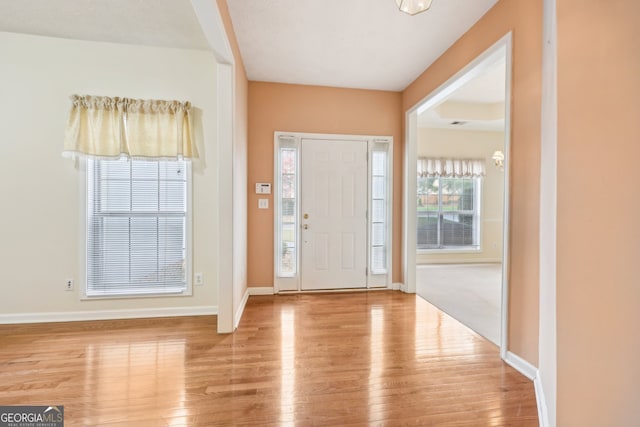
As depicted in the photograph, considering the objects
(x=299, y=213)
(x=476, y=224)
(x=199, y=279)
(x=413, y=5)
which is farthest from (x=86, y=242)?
(x=476, y=224)

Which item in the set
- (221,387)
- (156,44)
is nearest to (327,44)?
(156,44)

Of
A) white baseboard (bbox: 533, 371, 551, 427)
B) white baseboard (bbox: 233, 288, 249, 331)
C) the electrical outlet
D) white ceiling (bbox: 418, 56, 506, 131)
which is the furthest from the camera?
white ceiling (bbox: 418, 56, 506, 131)

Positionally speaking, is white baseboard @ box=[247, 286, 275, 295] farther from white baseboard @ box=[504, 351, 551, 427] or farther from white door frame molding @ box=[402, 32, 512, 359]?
white baseboard @ box=[504, 351, 551, 427]

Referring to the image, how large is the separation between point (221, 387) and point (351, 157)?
306 centimetres

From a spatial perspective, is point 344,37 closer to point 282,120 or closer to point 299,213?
point 282,120

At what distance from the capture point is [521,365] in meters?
1.99

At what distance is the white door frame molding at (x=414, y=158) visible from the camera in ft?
7.01

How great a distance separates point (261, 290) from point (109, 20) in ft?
10.8

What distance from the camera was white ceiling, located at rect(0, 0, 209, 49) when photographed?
2328mm

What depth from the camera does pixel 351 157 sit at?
3.92 m

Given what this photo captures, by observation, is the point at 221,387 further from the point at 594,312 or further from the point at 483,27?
the point at 483,27

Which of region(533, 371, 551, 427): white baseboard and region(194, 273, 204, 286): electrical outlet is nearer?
region(533, 371, 551, 427): white baseboard

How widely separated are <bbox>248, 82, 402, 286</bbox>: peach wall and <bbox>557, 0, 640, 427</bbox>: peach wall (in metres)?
2.76

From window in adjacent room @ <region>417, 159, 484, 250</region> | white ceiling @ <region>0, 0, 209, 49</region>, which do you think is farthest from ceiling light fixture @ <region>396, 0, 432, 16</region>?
window in adjacent room @ <region>417, 159, 484, 250</region>
